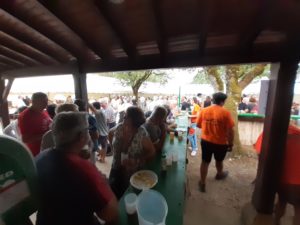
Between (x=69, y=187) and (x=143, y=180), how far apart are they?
94cm

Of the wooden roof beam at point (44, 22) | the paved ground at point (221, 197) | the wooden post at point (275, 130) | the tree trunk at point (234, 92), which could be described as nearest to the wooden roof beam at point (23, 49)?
the wooden roof beam at point (44, 22)

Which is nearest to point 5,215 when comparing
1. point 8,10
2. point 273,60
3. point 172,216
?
point 172,216

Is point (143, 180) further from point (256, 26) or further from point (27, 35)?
point (27, 35)

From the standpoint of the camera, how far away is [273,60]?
7.43 feet

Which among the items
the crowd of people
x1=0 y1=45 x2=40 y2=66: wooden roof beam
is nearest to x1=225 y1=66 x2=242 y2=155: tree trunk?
the crowd of people

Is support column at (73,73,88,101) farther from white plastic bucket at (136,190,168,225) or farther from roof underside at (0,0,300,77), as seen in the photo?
white plastic bucket at (136,190,168,225)

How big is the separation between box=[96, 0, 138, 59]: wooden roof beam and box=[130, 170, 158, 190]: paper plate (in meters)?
1.66

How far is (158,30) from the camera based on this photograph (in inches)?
84.2

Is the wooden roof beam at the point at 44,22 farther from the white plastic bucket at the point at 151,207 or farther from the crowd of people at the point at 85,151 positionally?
the white plastic bucket at the point at 151,207

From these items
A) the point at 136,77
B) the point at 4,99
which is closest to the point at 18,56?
the point at 4,99

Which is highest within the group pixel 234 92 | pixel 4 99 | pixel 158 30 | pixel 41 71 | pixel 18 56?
pixel 158 30

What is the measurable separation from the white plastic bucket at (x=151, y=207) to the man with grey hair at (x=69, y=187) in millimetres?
205

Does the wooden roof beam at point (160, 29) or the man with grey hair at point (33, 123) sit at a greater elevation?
the wooden roof beam at point (160, 29)

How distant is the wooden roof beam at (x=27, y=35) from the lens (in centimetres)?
215
